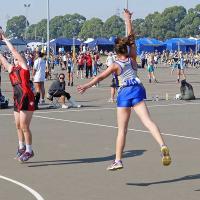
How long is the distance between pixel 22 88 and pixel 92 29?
16181 cm

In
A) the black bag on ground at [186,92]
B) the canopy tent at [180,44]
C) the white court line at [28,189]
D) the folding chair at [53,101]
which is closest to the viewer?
the white court line at [28,189]

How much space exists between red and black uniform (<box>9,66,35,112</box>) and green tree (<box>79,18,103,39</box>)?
15768 centimetres

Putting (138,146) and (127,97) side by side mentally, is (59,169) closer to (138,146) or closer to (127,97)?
(127,97)

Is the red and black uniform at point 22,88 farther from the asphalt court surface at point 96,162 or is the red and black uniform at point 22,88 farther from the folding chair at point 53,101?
the folding chair at point 53,101

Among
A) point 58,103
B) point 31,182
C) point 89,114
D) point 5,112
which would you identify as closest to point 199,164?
point 31,182

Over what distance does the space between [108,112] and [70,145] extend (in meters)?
7.25

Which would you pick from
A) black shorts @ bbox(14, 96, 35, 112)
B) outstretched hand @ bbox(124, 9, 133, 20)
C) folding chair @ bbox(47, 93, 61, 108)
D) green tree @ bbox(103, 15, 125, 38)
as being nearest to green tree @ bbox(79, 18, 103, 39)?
green tree @ bbox(103, 15, 125, 38)

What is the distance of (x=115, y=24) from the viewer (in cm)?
16988

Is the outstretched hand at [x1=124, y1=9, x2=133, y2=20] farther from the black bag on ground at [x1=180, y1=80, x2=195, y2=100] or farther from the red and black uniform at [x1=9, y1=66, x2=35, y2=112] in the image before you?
the black bag on ground at [x1=180, y1=80, x2=195, y2=100]

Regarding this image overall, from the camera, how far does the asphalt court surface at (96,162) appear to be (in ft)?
27.2

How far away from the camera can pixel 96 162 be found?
10609 mm

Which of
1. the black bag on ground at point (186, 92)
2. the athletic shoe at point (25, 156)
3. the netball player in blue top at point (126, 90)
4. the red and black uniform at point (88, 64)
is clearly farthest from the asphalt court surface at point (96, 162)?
the red and black uniform at point (88, 64)

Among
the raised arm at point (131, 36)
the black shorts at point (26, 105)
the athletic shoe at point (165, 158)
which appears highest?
the raised arm at point (131, 36)

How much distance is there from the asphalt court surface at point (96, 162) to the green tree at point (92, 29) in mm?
151162
